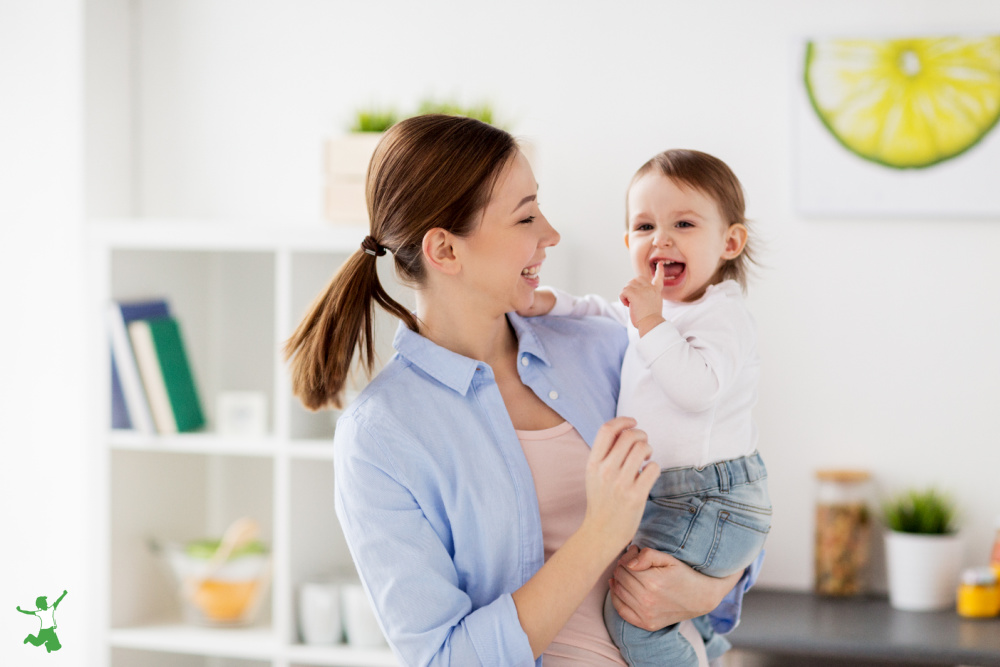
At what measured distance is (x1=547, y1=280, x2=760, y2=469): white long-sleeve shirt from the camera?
1.30m

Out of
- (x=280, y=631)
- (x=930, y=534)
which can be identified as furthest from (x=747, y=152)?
(x=280, y=631)

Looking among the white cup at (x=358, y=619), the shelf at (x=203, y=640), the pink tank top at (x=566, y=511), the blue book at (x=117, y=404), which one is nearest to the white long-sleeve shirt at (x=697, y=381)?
the pink tank top at (x=566, y=511)

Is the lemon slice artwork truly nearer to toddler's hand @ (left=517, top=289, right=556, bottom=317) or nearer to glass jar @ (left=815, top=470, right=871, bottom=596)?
glass jar @ (left=815, top=470, right=871, bottom=596)

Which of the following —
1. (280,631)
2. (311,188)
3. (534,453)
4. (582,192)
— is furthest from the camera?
(311,188)

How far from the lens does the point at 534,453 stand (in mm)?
1329

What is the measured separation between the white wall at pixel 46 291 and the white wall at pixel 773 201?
717 mm

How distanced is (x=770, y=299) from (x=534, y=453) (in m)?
1.42

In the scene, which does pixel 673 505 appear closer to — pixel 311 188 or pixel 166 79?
pixel 311 188

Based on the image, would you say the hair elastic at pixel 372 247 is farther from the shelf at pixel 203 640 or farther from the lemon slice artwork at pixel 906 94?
the lemon slice artwork at pixel 906 94

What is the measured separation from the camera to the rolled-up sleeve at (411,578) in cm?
117

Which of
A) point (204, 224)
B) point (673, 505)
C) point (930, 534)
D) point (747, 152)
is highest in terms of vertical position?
point (747, 152)

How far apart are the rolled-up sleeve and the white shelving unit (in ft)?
3.89

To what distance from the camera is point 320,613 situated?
2.39m

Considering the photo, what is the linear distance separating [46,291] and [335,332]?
5.76 ft
